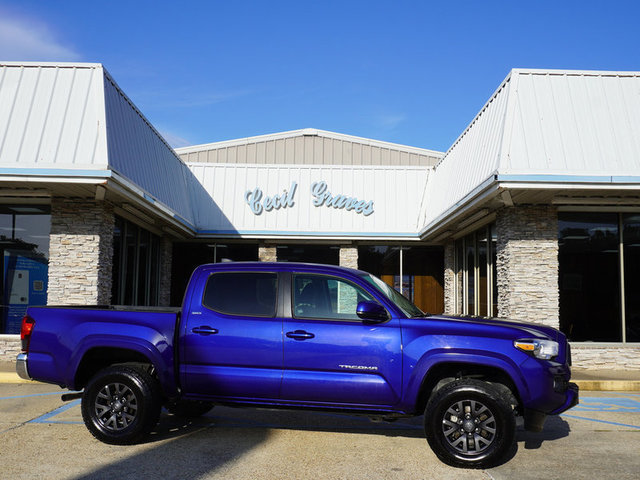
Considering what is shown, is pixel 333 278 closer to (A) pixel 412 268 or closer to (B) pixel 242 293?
(B) pixel 242 293

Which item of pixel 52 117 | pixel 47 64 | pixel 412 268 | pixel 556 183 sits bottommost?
pixel 412 268

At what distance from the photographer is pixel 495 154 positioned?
11539mm

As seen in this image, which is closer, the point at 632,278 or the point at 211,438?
the point at 211,438

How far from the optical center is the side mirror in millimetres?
5547

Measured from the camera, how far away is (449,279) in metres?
18.2

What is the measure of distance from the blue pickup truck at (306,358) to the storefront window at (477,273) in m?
7.70

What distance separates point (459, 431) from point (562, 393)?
1.07m

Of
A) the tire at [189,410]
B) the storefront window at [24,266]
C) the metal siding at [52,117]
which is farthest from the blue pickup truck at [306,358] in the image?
the storefront window at [24,266]

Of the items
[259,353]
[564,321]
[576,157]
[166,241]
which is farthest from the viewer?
[166,241]

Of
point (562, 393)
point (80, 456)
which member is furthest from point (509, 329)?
point (80, 456)

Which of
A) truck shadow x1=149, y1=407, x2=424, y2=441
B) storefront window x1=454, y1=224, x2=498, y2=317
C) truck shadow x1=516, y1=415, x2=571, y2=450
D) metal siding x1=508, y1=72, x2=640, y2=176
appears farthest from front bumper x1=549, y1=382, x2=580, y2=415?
storefront window x1=454, y1=224, x2=498, y2=317

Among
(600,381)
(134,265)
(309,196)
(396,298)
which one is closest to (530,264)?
(600,381)

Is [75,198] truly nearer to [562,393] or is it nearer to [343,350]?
[343,350]

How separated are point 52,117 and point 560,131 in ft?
33.7
